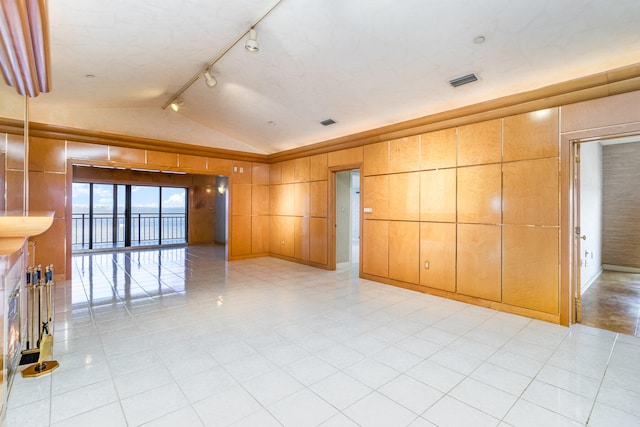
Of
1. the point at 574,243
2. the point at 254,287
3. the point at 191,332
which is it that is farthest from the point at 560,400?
the point at 254,287

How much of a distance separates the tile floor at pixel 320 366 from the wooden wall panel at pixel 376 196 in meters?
1.71

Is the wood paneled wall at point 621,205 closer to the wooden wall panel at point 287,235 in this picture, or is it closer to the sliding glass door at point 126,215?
the wooden wall panel at point 287,235

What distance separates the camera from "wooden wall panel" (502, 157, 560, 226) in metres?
3.74

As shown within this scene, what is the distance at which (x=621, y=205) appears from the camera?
670 cm

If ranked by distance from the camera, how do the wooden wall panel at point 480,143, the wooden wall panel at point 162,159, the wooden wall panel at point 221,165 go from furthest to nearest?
the wooden wall panel at point 221,165 → the wooden wall panel at point 162,159 → the wooden wall panel at point 480,143

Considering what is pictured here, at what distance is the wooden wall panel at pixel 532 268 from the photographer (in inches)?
147

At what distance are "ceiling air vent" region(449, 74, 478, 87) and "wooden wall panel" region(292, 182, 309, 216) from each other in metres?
4.14

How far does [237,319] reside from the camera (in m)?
3.82

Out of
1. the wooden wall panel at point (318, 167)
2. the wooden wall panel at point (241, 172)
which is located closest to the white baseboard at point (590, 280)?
the wooden wall panel at point (318, 167)

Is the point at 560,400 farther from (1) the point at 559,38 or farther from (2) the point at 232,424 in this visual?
(1) the point at 559,38

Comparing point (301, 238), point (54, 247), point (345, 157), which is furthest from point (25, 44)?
point (301, 238)

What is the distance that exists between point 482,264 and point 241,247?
19.8 feet

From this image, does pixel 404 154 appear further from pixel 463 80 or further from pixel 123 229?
pixel 123 229

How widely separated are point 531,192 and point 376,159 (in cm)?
265
